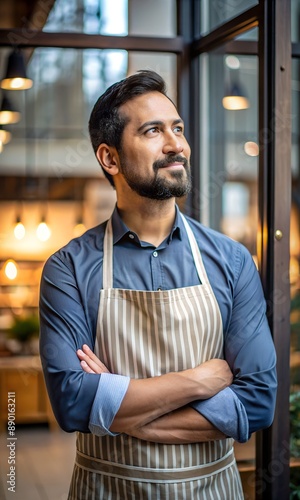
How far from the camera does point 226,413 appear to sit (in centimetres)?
195

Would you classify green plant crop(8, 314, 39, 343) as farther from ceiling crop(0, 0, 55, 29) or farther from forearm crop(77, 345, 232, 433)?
forearm crop(77, 345, 232, 433)

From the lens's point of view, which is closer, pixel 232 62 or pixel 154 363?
pixel 154 363

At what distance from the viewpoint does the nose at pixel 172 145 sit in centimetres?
→ 203

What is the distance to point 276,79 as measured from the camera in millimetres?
2332

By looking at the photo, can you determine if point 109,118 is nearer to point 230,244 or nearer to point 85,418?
point 230,244

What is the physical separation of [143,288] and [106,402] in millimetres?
354

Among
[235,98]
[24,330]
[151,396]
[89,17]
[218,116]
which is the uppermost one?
A: [89,17]

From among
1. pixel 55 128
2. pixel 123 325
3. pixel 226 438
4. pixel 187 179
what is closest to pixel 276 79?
pixel 187 179

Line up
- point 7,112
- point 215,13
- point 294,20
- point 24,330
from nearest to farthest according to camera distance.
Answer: point 294,20
point 215,13
point 7,112
point 24,330

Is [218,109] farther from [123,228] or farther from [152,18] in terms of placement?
[123,228]

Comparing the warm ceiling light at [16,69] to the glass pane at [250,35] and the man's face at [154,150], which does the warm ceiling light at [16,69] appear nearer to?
the glass pane at [250,35]

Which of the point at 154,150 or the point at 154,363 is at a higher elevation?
the point at 154,150

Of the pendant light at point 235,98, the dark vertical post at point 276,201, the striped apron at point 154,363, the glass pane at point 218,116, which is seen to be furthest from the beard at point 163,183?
the pendant light at point 235,98

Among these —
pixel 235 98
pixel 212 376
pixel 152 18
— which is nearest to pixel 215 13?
pixel 152 18
